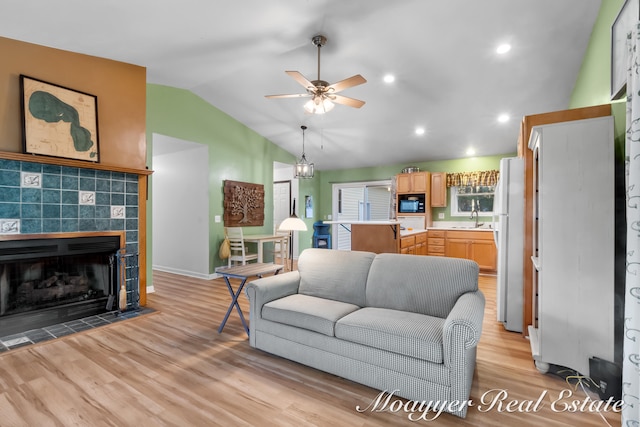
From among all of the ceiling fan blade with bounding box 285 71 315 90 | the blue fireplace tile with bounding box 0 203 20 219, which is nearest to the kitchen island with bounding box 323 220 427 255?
the ceiling fan blade with bounding box 285 71 315 90

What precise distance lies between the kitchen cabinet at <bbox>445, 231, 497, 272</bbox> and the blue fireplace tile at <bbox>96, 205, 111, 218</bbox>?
18.5ft

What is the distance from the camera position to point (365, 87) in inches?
171

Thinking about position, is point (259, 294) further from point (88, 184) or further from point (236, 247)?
point (236, 247)

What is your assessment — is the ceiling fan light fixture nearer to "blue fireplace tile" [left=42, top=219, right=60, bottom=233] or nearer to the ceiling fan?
the ceiling fan

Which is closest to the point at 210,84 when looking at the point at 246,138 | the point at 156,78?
the point at 156,78

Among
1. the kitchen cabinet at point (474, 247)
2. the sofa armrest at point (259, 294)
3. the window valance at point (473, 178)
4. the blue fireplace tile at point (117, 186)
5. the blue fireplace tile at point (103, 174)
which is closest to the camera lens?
the sofa armrest at point (259, 294)

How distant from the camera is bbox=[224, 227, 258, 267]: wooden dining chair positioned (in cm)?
550

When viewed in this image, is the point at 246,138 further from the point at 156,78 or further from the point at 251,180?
the point at 156,78

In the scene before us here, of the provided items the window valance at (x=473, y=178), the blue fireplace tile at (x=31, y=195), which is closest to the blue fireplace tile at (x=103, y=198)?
the blue fireplace tile at (x=31, y=195)

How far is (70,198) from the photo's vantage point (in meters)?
3.23

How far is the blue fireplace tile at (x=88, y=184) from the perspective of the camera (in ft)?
10.9

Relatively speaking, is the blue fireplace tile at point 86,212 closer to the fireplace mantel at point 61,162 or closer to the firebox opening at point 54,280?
the firebox opening at point 54,280

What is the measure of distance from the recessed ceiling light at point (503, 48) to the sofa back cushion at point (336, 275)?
264 cm

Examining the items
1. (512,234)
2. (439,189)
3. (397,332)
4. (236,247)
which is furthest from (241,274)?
(439,189)
